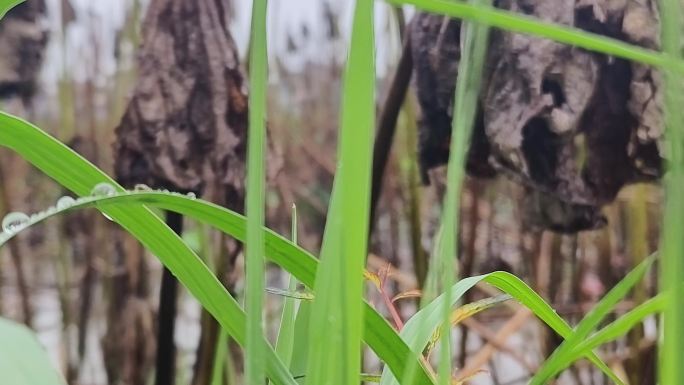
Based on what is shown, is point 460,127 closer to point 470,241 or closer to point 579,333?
point 579,333

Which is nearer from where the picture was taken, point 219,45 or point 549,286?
point 219,45

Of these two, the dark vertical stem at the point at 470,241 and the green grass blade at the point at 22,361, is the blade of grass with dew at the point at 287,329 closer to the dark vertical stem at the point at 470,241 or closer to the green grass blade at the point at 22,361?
the green grass blade at the point at 22,361

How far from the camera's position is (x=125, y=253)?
0.69m

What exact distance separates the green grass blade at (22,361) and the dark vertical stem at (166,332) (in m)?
0.57

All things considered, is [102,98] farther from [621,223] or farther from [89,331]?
[621,223]

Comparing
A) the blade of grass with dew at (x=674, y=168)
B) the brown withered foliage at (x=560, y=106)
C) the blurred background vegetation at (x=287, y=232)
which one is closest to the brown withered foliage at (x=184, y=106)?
the blurred background vegetation at (x=287, y=232)

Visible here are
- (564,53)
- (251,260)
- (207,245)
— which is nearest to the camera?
(251,260)

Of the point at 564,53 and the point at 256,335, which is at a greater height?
the point at 564,53

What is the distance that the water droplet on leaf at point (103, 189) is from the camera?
13 centimetres

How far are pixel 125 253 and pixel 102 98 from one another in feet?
0.55

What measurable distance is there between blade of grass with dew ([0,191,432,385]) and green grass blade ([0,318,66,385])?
30mm

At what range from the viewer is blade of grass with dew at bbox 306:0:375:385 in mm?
104

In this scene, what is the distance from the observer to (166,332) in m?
0.66

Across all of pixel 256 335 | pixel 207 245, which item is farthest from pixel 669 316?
pixel 207 245
